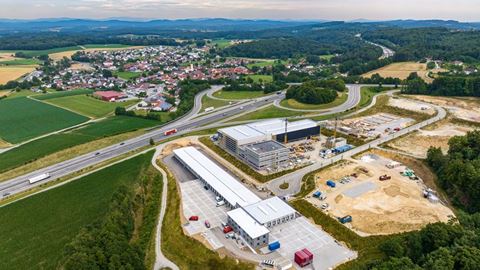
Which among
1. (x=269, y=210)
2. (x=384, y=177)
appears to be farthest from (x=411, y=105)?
(x=269, y=210)

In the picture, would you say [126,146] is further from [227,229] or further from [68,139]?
[227,229]

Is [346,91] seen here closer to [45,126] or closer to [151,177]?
[151,177]

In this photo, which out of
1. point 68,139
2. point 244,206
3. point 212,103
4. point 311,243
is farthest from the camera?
point 212,103

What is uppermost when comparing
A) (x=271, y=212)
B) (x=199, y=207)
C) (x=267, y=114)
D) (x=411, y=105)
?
(x=411, y=105)

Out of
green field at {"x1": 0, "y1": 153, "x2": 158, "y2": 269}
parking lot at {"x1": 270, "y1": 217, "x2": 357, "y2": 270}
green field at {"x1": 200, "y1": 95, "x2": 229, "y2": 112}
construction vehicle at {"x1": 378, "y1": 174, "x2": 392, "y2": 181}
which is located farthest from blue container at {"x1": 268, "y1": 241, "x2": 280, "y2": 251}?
green field at {"x1": 200, "y1": 95, "x2": 229, "y2": 112}

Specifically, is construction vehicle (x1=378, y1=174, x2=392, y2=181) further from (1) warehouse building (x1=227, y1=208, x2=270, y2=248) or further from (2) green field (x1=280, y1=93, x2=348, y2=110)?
(2) green field (x1=280, y1=93, x2=348, y2=110)
